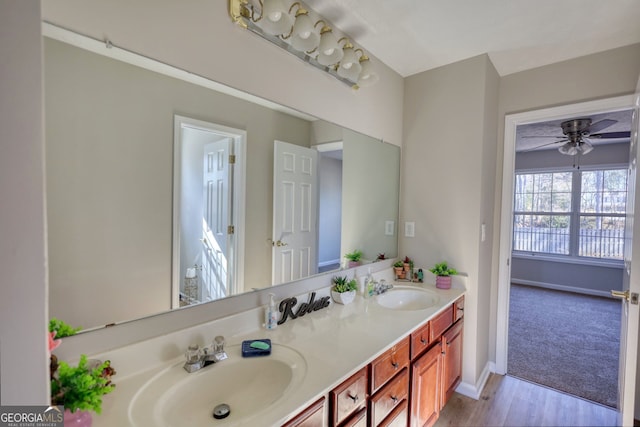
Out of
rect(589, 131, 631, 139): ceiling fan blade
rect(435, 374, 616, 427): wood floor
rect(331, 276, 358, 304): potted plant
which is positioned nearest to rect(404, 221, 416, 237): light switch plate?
rect(331, 276, 358, 304): potted plant

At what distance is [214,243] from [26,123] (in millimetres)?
873

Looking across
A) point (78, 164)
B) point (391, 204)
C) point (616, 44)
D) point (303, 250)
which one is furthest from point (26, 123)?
point (616, 44)

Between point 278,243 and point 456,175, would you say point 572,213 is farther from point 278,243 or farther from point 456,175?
point 278,243

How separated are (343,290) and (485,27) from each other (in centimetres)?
172

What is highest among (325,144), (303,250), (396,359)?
(325,144)

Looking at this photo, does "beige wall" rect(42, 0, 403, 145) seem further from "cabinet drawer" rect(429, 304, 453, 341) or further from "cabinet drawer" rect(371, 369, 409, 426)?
"cabinet drawer" rect(371, 369, 409, 426)

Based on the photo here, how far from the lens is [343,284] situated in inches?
67.1

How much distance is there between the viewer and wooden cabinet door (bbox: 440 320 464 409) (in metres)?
1.76

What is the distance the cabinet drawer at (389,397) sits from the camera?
118 centimetres

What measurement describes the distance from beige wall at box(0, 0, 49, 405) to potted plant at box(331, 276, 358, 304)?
1329 millimetres

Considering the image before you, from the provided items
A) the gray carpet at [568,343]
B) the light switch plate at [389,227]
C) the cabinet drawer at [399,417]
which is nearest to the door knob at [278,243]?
the cabinet drawer at [399,417]

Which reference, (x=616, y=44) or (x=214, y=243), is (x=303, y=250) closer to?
(x=214, y=243)

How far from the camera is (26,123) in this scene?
0.44m

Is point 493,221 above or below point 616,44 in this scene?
below
